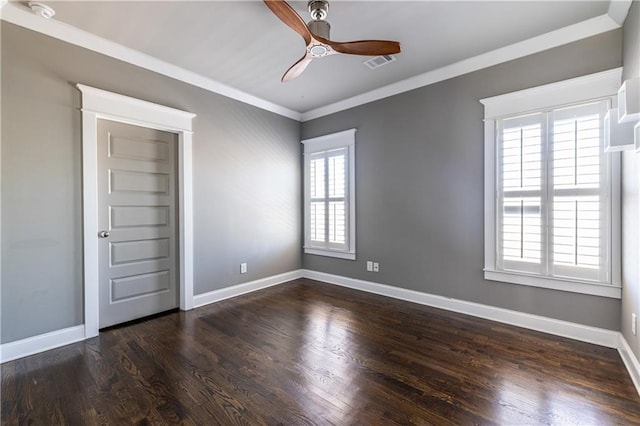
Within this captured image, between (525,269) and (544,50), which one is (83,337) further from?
(544,50)

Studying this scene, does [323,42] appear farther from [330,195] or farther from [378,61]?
[330,195]

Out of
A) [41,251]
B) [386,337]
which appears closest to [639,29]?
[386,337]

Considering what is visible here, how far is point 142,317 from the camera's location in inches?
122

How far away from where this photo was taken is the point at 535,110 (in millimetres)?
2734

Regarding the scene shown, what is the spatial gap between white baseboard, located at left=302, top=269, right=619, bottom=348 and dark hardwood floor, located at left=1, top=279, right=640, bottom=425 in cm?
10

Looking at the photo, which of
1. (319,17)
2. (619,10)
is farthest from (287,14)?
(619,10)

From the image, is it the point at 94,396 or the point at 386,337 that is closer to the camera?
the point at 94,396

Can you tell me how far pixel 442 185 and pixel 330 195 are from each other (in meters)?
1.74

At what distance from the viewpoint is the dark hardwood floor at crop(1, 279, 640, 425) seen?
65.1 inches

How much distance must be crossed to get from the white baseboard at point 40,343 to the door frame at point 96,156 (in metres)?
0.08

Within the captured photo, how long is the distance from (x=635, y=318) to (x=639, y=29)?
203cm

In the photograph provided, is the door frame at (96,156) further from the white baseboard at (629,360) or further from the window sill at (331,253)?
the white baseboard at (629,360)

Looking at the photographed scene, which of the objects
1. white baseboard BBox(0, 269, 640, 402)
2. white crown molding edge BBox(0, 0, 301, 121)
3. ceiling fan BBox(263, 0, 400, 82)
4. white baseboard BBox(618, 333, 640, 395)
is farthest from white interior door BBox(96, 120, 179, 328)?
white baseboard BBox(618, 333, 640, 395)

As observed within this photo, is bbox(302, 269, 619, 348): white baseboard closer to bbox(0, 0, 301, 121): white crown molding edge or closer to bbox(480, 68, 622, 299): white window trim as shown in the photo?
bbox(480, 68, 622, 299): white window trim
